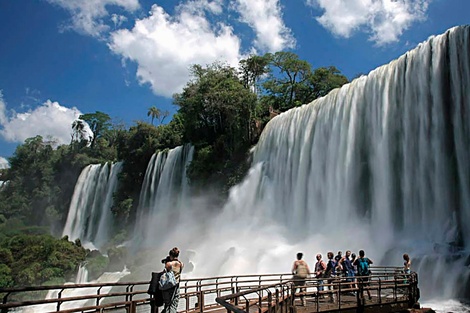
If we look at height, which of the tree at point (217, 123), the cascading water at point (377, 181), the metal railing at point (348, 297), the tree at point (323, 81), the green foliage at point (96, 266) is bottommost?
the green foliage at point (96, 266)

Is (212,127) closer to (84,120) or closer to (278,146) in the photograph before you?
(278,146)

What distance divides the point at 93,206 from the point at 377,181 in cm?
3941

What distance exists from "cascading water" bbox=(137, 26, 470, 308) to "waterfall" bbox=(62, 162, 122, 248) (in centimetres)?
2282

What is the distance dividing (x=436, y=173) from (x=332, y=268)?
1028 centimetres

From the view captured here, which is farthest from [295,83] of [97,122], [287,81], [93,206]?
[97,122]

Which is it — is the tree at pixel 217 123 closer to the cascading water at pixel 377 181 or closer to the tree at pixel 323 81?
the cascading water at pixel 377 181

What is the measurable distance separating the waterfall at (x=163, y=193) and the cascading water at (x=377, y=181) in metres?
9.15

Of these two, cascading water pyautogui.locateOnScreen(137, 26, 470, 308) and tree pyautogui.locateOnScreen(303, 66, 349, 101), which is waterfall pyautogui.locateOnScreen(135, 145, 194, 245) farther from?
tree pyautogui.locateOnScreen(303, 66, 349, 101)

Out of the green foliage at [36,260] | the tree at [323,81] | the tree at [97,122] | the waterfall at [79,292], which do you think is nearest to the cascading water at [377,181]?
the waterfall at [79,292]

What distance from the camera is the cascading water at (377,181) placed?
17.7 metres

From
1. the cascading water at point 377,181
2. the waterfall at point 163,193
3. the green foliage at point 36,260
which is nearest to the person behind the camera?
the cascading water at point 377,181

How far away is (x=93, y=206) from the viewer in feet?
169

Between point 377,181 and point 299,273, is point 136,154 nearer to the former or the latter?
point 377,181

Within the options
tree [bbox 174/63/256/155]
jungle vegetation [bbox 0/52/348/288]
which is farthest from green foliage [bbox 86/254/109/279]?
tree [bbox 174/63/256/155]
